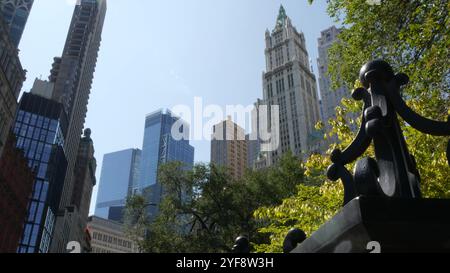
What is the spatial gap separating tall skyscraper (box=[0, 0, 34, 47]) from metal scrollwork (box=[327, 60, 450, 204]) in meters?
140

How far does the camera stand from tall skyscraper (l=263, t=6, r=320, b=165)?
411 ft

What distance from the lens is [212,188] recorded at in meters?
28.0

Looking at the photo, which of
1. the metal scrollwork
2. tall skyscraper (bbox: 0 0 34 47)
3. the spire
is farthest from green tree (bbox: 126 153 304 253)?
the spire

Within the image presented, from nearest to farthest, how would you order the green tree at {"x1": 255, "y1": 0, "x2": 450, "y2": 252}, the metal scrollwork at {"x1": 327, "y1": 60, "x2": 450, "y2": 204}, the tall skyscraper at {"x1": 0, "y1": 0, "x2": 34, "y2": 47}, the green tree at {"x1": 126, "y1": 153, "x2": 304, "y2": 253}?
the metal scrollwork at {"x1": 327, "y1": 60, "x2": 450, "y2": 204}, the green tree at {"x1": 255, "y1": 0, "x2": 450, "y2": 252}, the green tree at {"x1": 126, "y1": 153, "x2": 304, "y2": 253}, the tall skyscraper at {"x1": 0, "y1": 0, "x2": 34, "y2": 47}

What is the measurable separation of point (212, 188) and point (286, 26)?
12705cm

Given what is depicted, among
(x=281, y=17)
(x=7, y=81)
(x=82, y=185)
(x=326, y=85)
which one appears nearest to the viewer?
(x=7, y=81)

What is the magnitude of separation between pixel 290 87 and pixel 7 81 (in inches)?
3729

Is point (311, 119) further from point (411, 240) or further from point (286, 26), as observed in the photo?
point (411, 240)

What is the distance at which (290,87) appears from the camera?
441ft

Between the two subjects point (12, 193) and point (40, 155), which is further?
point (40, 155)

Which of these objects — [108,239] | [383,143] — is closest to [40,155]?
[108,239]

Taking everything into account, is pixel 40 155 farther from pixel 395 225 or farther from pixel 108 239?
pixel 395 225

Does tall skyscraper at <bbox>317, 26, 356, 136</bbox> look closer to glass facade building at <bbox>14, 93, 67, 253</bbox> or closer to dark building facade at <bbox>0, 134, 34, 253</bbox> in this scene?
glass facade building at <bbox>14, 93, 67, 253</bbox>
